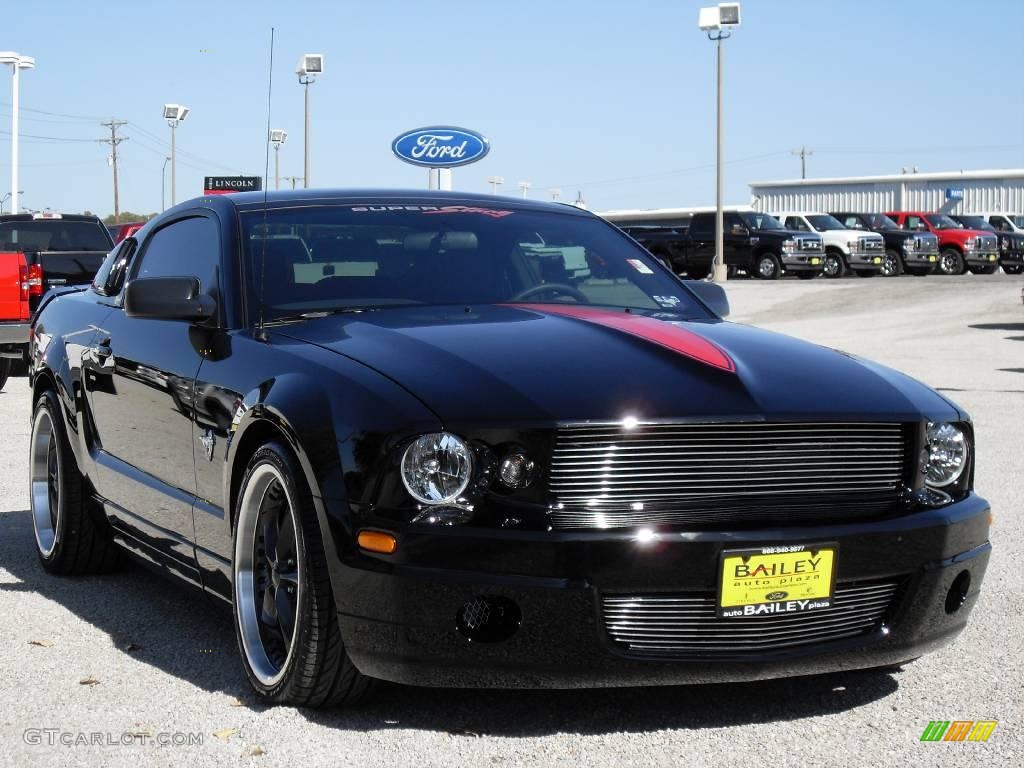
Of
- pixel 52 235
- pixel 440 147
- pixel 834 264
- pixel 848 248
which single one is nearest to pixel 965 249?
pixel 848 248

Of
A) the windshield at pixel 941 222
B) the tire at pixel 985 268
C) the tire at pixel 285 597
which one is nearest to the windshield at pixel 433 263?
the tire at pixel 285 597

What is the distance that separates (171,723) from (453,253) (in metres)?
1.90

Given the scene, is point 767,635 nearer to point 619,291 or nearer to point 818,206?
point 619,291

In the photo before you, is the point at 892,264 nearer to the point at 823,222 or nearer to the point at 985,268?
the point at 823,222

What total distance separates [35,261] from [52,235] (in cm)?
344

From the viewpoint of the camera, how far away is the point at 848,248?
132 ft

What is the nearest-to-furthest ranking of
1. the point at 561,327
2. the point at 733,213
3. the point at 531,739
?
the point at 531,739, the point at 561,327, the point at 733,213

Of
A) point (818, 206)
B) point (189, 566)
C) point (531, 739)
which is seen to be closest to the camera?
point (531, 739)

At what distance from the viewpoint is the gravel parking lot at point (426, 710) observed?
3.81 meters

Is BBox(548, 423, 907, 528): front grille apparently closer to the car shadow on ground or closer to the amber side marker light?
the amber side marker light

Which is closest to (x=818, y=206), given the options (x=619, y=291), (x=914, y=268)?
(x=914, y=268)

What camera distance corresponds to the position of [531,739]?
3918 mm

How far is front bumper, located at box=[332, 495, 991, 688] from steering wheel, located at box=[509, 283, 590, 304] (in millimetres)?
1600

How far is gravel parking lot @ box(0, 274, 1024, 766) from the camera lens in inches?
150
